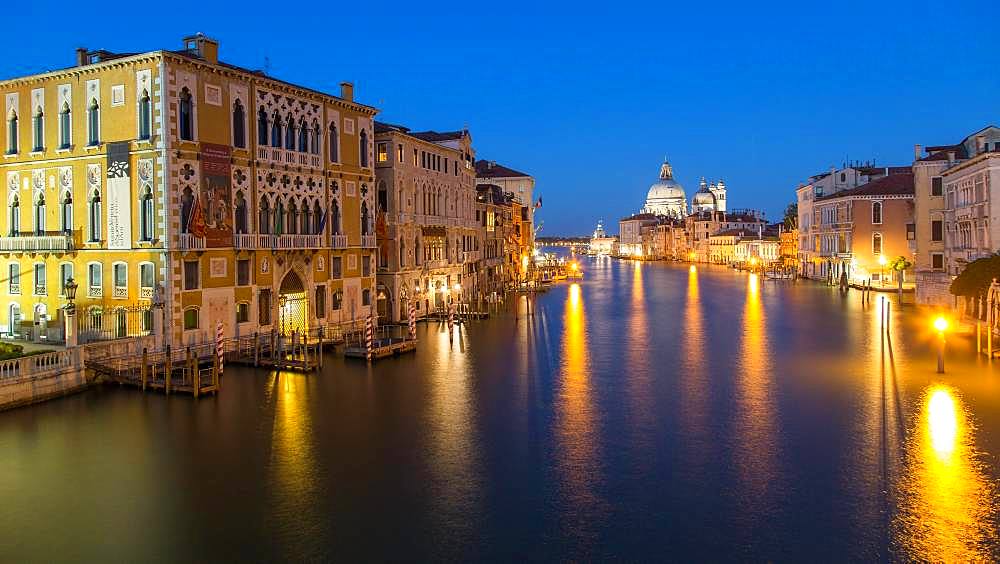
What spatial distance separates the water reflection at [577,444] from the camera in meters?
13.1

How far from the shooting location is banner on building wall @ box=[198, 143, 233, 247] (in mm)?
27359

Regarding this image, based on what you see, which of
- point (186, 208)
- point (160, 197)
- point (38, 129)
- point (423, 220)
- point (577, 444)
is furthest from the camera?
point (423, 220)

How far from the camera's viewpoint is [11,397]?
2031cm

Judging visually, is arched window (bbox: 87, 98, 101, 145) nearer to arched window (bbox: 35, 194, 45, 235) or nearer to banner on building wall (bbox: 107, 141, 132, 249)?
banner on building wall (bbox: 107, 141, 132, 249)

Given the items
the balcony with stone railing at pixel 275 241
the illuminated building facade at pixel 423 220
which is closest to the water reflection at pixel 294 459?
the balcony with stone railing at pixel 275 241

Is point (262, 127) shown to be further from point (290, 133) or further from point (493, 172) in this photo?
point (493, 172)

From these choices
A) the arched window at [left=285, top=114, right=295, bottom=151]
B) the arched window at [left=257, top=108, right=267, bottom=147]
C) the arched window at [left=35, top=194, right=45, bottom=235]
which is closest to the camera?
the arched window at [left=35, top=194, right=45, bottom=235]

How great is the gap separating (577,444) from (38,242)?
20981 mm

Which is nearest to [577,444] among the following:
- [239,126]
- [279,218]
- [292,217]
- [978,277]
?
[279,218]

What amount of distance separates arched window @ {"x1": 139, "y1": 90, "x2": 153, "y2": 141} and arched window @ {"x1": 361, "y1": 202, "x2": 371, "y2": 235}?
1107 cm

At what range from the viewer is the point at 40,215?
28953mm

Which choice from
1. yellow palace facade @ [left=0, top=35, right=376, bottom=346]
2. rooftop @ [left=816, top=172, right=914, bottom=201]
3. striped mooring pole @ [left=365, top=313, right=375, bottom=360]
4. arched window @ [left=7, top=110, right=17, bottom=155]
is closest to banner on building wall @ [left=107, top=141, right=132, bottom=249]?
yellow palace facade @ [left=0, top=35, right=376, bottom=346]

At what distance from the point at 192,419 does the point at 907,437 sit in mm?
15832

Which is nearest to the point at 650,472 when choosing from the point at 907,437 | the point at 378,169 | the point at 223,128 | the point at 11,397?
the point at 907,437
